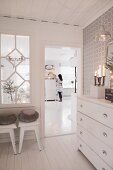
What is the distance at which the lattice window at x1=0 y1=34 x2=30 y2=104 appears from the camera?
117 inches

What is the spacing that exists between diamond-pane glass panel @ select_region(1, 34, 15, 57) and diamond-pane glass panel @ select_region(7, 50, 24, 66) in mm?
93

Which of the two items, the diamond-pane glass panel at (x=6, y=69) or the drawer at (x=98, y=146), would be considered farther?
the diamond-pane glass panel at (x=6, y=69)

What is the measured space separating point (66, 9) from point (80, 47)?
39.1 inches

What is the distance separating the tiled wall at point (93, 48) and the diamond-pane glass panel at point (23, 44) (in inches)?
48.6

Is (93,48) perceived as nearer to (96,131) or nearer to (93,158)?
(96,131)

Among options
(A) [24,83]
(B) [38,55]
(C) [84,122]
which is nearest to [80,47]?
(B) [38,55]

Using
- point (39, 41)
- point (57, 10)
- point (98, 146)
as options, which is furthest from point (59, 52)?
point (98, 146)

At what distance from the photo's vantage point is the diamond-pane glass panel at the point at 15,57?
3016 millimetres

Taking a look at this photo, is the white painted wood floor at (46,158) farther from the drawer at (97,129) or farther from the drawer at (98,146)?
the drawer at (97,129)

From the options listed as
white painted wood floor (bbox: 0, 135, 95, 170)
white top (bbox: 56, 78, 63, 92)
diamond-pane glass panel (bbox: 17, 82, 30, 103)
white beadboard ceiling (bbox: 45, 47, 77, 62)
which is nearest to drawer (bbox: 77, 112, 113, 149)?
white painted wood floor (bbox: 0, 135, 95, 170)

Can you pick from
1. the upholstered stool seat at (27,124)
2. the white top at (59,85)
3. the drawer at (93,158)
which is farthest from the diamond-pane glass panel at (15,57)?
the white top at (59,85)

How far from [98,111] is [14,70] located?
6.22ft

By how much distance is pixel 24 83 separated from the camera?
310 centimetres

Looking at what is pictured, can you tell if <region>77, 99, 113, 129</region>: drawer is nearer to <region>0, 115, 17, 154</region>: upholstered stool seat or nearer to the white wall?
the white wall
